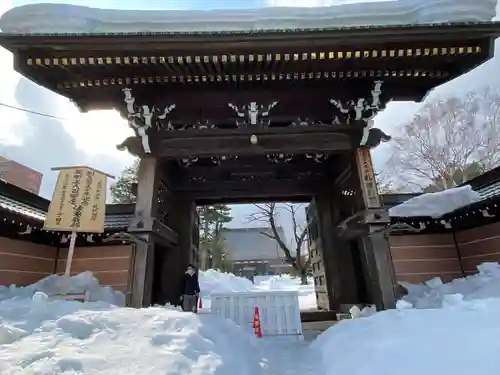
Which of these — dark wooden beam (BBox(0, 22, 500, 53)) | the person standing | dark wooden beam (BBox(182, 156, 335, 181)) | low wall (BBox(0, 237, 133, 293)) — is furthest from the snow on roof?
the person standing

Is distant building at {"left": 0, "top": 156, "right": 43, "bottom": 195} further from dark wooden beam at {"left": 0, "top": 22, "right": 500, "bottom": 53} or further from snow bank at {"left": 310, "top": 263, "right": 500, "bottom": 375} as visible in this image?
snow bank at {"left": 310, "top": 263, "right": 500, "bottom": 375}

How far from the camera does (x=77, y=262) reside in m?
7.10

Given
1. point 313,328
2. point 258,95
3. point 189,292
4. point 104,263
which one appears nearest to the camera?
point 258,95

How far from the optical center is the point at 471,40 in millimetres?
4352

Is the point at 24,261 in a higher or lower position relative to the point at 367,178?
lower

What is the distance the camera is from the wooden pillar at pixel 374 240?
4730 mm

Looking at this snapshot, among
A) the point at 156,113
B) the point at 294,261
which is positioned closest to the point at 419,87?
the point at 156,113

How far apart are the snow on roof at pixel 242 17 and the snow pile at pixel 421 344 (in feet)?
13.0

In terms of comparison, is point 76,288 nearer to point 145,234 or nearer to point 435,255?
point 145,234

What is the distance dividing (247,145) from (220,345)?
3.31 meters

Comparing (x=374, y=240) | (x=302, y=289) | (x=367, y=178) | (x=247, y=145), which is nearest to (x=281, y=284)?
(x=302, y=289)

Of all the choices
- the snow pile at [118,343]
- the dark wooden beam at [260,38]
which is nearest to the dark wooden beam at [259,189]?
the dark wooden beam at [260,38]

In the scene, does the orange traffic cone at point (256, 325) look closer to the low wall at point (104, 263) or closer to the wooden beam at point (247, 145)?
the wooden beam at point (247, 145)

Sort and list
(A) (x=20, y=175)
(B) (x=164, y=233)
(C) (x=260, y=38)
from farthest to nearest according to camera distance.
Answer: (A) (x=20, y=175) < (B) (x=164, y=233) < (C) (x=260, y=38)
